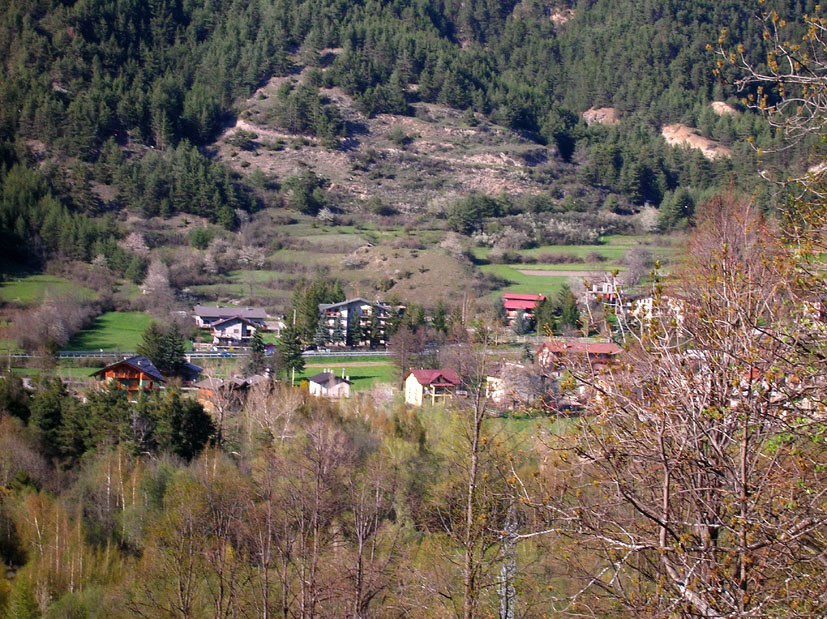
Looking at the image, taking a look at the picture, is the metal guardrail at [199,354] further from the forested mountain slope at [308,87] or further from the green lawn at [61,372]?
the forested mountain slope at [308,87]

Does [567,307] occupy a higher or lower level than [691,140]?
lower

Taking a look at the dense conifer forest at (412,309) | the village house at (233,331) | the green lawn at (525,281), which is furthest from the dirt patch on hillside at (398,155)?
the village house at (233,331)

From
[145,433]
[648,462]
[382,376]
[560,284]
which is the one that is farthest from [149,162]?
[648,462]

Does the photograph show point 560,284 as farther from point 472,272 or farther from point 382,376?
point 382,376

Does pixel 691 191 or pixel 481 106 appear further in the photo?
pixel 481 106

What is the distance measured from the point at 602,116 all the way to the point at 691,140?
469 inches

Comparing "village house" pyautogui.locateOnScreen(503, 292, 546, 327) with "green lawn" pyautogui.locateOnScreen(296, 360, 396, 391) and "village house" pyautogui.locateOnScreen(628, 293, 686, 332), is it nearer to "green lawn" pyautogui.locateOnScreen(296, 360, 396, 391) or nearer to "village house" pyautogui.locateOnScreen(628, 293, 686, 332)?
"green lawn" pyautogui.locateOnScreen(296, 360, 396, 391)

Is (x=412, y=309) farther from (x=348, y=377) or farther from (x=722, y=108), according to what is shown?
(x=722, y=108)

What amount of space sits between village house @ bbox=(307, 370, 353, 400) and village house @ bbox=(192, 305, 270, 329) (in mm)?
8571

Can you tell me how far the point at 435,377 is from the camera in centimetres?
2136

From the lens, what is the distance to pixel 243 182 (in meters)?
52.1

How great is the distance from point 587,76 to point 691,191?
101 feet

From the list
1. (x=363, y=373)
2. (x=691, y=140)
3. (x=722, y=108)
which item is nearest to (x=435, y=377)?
(x=363, y=373)

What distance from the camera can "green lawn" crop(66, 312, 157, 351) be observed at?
27125 millimetres
